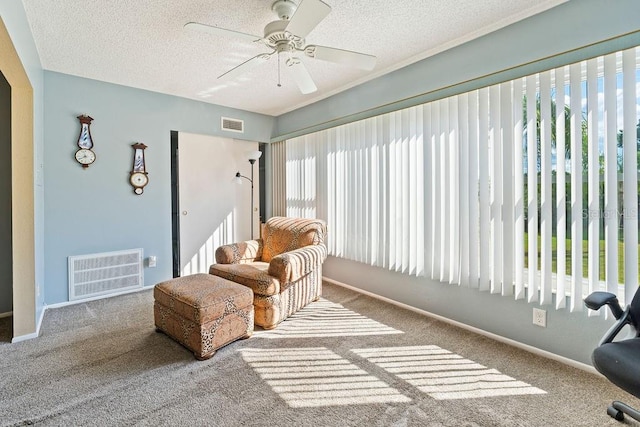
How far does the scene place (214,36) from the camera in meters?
2.56

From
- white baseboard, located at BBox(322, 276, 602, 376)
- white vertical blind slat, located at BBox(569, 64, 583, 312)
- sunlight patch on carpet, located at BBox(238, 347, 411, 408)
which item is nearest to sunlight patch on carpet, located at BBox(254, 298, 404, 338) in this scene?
sunlight patch on carpet, located at BBox(238, 347, 411, 408)

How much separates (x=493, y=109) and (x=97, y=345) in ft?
11.7

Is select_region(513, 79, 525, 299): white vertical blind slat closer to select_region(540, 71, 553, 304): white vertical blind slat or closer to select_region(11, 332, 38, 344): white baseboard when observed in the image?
select_region(540, 71, 553, 304): white vertical blind slat

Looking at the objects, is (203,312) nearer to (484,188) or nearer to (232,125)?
(484,188)

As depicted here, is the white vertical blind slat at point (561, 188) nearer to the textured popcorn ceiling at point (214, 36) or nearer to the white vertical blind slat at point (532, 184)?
the white vertical blind slat at point (532, 184)

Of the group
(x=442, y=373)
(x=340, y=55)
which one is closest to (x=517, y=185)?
(x=442, y=373)

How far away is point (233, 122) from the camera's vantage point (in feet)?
15.1

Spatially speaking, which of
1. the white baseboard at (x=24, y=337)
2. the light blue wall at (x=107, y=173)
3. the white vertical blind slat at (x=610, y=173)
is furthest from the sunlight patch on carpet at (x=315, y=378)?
the light blue wall at (x=107, y=173)

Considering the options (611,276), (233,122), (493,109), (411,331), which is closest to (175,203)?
(233,122)

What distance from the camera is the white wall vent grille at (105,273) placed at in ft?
11.2

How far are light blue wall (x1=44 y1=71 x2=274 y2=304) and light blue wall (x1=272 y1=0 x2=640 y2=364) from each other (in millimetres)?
2298

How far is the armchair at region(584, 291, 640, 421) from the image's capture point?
1.31m

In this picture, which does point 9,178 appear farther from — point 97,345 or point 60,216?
point 97,345

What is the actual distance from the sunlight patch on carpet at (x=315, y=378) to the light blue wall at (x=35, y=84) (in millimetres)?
2096
